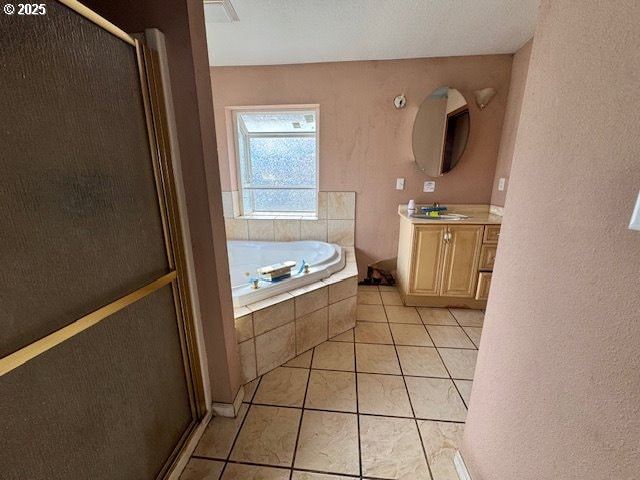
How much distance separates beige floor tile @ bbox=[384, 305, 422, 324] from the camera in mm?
2238

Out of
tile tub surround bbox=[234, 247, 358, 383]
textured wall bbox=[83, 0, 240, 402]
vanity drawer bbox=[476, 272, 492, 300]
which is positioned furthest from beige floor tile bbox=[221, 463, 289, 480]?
vanity drawer bbox=[476, 272, 492, 300]

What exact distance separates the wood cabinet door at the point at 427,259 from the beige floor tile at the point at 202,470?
186 centimetres

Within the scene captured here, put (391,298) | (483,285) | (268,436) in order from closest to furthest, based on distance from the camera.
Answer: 1. (268,436)
2. (483,285)
3. (391,298)

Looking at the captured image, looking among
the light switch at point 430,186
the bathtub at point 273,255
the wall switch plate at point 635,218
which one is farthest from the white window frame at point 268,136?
the wall switch plate at point 635,218

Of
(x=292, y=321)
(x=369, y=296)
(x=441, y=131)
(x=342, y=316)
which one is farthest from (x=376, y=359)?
(x=441, y=131)

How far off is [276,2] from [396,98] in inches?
50.7

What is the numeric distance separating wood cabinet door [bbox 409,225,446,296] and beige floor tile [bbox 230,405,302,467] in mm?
1474

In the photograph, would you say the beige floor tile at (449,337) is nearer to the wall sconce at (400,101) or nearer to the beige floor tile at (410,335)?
the beige floor tile at (410,335)

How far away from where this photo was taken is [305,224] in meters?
2.83

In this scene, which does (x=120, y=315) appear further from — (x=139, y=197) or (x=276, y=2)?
(x=276, y=2)

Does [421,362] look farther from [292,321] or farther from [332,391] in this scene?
[292,321]

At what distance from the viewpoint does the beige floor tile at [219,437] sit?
3.89ft

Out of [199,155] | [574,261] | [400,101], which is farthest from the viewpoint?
[400,101]

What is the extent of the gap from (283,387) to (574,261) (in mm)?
1478
